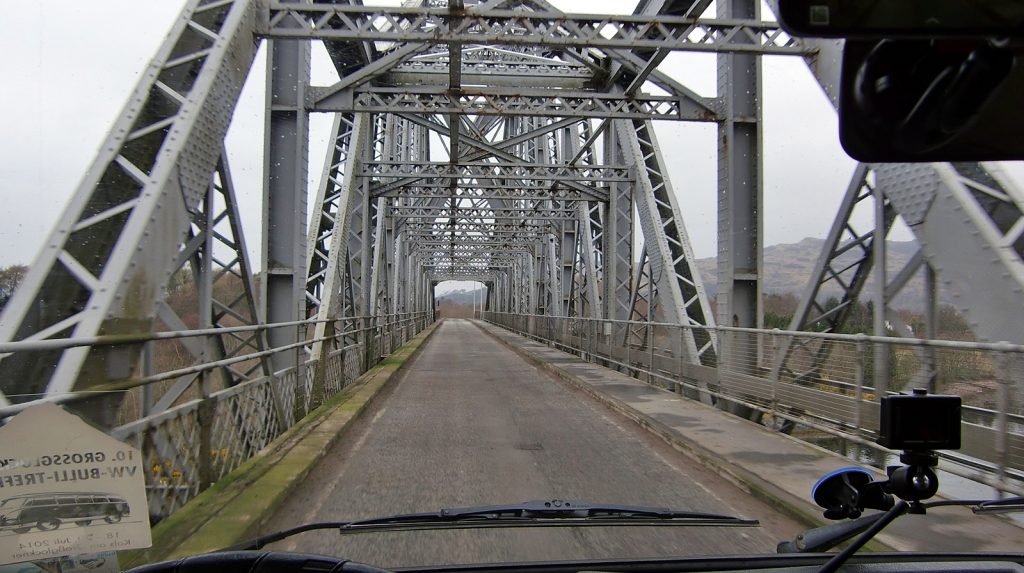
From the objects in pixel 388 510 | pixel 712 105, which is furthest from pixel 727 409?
pixel 388 510

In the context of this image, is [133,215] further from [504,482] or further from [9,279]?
[504,482]

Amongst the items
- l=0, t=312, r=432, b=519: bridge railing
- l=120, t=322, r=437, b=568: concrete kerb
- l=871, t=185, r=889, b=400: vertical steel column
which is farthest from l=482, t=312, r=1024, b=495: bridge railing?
l=0, t=312, r=432, b=519: bridge railing

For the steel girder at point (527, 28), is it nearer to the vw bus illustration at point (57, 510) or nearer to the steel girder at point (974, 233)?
the steel girder at point (974, 233)

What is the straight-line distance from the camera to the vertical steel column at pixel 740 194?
1101 centimetres

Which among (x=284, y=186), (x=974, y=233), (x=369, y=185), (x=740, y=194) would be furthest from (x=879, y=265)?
(x=369, y=185)

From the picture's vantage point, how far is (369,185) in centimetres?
1814

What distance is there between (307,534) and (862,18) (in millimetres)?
3810

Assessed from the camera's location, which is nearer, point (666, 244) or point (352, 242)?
point (666, 244)

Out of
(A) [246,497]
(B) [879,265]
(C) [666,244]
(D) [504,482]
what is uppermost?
(C) [666,244]

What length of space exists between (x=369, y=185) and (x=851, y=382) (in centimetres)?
1385

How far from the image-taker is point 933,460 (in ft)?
6.01

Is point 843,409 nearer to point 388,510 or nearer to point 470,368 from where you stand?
point 388,510

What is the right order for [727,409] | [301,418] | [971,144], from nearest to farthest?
[971,144] < [301,418] < [727,409]

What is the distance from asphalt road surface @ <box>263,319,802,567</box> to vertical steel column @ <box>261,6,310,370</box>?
2.19 meters
